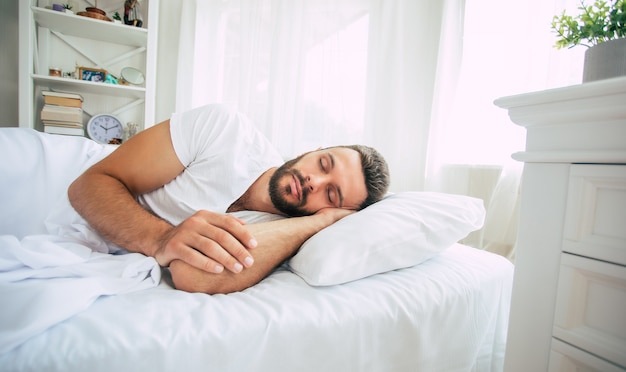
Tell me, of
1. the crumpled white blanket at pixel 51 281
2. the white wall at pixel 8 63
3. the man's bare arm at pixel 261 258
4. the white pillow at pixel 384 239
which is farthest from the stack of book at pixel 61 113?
the white pillow at pixel 384 239

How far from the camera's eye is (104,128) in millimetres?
2254

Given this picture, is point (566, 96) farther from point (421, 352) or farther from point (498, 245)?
point (498, 245)

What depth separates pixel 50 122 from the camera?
6.56ft

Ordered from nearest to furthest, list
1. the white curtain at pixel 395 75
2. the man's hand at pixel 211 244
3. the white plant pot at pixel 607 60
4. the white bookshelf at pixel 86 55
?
the white plant pot at pixel 607 60 < the man's hand at pixel 211 244 < the white curtain at pixel 395 75 < the white bookshelf at pixel 86 55

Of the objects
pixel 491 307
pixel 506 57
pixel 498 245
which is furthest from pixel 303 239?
pixel 506 57

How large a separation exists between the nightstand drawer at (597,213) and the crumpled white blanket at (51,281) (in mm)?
714

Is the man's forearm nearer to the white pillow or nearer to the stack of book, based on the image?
the white pillow

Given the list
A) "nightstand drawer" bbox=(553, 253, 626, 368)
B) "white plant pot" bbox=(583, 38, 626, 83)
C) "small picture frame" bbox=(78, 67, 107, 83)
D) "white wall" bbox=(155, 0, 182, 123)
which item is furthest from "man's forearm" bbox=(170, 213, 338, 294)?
"white wall" bbox=(155, 0, 182, 123)

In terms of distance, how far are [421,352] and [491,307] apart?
0.84ft

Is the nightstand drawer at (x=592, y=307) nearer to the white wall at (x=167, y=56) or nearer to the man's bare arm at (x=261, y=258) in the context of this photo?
the man's bare arm at (x=261, y=258)

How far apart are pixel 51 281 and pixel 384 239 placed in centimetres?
62

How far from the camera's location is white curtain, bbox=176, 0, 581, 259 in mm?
1343

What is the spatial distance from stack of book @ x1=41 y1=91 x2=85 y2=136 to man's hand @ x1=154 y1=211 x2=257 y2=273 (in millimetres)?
1886

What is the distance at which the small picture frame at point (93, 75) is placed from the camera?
213cm
